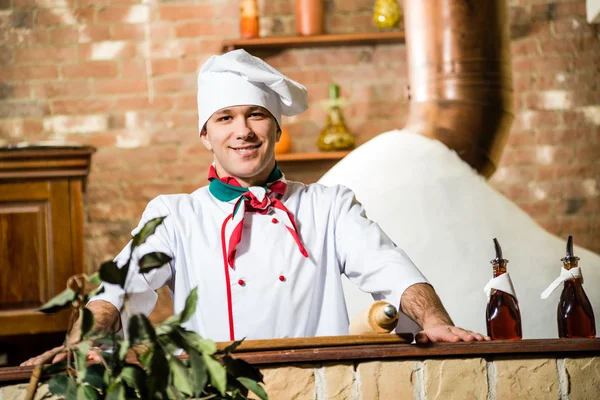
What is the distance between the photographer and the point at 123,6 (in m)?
3.82

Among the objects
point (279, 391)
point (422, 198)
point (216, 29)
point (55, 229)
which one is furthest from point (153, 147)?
point (279, 391)

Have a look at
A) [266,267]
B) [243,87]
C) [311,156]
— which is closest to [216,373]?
[266,267]

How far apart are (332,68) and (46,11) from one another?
1359mm

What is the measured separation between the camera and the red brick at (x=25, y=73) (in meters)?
3.78

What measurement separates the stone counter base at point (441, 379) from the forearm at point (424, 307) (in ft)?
0.56

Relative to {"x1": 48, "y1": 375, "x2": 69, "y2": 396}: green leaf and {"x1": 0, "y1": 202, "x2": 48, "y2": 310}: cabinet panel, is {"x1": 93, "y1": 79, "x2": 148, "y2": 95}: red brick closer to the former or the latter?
{"x1": 0, "y1": 202, "x2": 48, "y2": 310}: cabinet panel

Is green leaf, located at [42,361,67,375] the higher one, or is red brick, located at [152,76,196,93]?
red brick, located at [152,76,196,93]

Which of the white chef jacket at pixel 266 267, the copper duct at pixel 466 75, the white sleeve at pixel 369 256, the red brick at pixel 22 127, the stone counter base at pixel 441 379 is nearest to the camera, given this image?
the stone counter base at pixel 441 379

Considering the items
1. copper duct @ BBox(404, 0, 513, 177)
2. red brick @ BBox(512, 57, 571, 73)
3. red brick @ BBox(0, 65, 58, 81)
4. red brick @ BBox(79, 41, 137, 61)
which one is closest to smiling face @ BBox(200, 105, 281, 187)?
copper duct @ BBox(404, 0, 513, 177)

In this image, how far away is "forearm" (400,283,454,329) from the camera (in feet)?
4.89

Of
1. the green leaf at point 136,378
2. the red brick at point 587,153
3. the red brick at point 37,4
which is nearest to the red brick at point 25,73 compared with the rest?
the red brick at point 37,4

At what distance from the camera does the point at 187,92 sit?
380 centimetres

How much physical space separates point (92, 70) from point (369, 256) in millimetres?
2442

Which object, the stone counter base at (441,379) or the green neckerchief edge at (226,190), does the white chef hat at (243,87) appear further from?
the stone counter base at (441,379)
